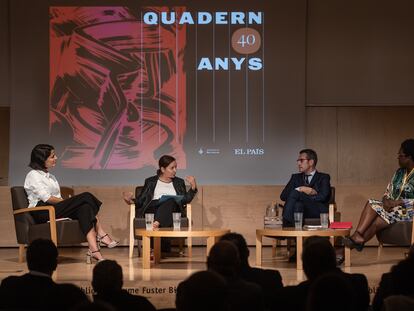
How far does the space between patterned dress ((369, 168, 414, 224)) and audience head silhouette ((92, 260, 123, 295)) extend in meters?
4.18

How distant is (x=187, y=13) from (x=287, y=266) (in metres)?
3.44

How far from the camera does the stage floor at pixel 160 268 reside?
18.7ft

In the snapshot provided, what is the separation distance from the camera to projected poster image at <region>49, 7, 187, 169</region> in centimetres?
909

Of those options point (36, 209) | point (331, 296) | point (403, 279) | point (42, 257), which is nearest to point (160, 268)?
point (36, 209)

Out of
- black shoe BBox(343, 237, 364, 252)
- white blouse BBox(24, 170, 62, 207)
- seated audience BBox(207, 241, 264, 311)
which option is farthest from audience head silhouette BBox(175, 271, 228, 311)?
white blouse BBox(24, 170, 62, 207)

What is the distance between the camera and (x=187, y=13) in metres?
9.07

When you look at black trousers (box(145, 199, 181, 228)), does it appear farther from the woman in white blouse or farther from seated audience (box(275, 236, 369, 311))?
seated audience (box(275, 236, 369, 311))

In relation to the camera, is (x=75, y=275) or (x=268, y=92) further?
(x=268, y=92)

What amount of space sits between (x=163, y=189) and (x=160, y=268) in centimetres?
137

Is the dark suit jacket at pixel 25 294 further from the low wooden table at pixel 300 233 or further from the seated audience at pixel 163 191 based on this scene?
the seated audience at pixel 163 191

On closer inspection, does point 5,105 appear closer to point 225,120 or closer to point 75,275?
point 225,120

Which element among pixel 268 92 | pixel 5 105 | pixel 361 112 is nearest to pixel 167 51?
pixel 268 92

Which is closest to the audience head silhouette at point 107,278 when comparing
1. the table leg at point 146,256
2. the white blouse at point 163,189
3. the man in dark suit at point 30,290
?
the man in dark suit at point 30,290

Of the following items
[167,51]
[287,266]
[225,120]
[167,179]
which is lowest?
[287,266]
